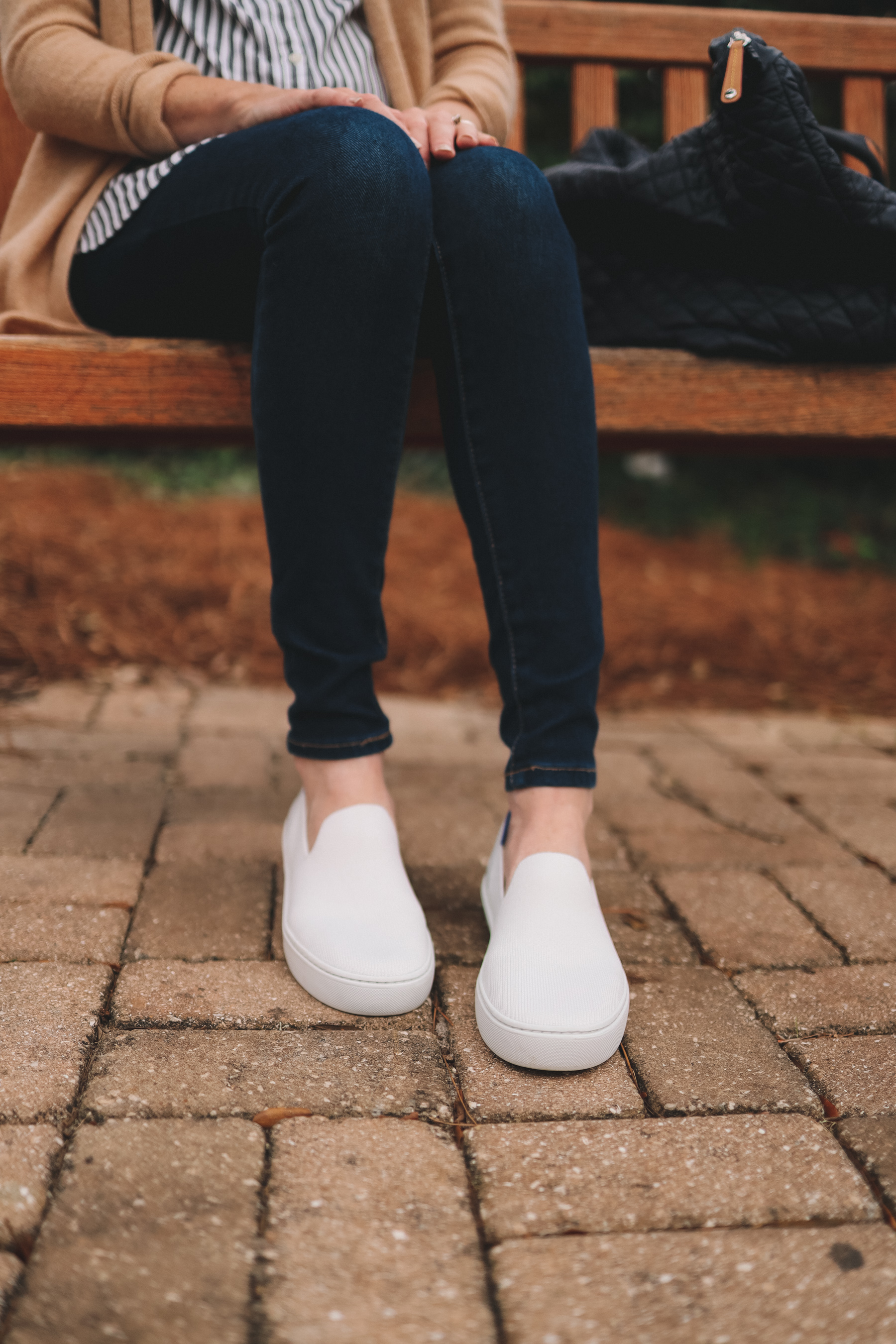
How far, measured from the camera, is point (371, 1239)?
2.31 ft

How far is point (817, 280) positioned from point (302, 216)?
67 cm

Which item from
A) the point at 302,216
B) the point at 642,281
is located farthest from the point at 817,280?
the point at 302,216

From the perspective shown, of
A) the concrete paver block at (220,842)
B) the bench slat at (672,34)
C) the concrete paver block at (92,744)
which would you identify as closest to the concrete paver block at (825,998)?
the concrete paver block at (220,842)

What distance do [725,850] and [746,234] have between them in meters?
0.82

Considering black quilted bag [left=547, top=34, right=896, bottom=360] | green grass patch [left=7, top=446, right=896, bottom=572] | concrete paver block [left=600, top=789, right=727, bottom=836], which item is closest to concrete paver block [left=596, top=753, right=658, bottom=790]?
concrete paver block [left=600, top=789, right=727, bottom=836]

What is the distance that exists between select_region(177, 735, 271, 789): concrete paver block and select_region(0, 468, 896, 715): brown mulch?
2.00ft

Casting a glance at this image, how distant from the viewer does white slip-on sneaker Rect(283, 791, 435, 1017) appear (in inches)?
38.2

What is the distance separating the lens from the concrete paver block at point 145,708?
81.3 inches

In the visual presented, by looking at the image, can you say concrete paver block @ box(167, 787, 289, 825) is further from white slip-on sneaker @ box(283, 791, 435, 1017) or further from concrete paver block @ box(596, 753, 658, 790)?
concrete paver block @ box(596, 753, 658, 790)

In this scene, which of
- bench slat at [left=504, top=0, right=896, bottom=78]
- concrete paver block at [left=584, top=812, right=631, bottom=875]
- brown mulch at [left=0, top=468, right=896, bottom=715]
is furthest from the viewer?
brown mulch at [left=0, top=468, right=896, bottom=715]

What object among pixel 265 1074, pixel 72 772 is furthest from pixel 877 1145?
pixel 72 772

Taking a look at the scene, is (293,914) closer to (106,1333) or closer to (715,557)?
(106,1333)

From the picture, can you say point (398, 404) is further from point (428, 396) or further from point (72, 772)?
point (72, 772)

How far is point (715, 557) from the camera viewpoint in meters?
4.19
